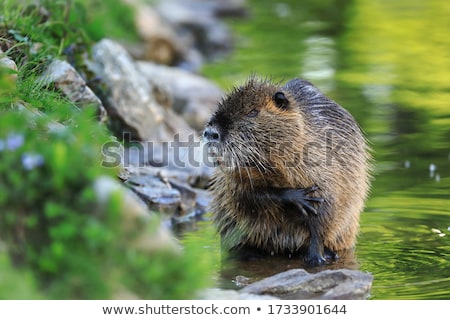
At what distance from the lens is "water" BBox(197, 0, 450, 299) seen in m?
6.88

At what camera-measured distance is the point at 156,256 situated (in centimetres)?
459

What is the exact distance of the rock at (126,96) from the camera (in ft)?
29.1

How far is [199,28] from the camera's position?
17922 mm

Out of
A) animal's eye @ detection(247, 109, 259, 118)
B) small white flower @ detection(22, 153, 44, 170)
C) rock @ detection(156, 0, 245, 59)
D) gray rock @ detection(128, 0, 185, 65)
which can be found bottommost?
small white flower @ detection(22, 153, 44, 170)

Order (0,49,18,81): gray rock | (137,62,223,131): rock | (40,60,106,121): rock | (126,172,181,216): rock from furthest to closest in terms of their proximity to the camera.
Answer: (137,62,223,131): rock → (126,172,181,216): rock → (40,60,106,121): rock → (0,49,18,81): gray rock

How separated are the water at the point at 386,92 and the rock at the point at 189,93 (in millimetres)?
1011

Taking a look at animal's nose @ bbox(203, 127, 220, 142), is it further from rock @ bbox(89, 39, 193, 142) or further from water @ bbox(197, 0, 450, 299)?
rock @ bbox(89, 39, 193, 142)

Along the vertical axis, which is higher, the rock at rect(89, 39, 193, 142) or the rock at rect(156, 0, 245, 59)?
the rock at rect(156, 0, 245, 59)

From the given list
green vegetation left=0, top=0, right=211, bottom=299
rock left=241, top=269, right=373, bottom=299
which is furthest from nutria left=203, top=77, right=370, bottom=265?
green vegetation left=0, top=0, right=211, bottom=299

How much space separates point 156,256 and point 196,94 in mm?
7602

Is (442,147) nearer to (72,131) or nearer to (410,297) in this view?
(410,297)

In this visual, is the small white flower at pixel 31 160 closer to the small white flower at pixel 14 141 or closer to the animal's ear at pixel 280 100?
the small white flower at pixel 14 141

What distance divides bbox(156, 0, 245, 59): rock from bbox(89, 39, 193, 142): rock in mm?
7279

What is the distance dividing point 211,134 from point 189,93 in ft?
18.0
